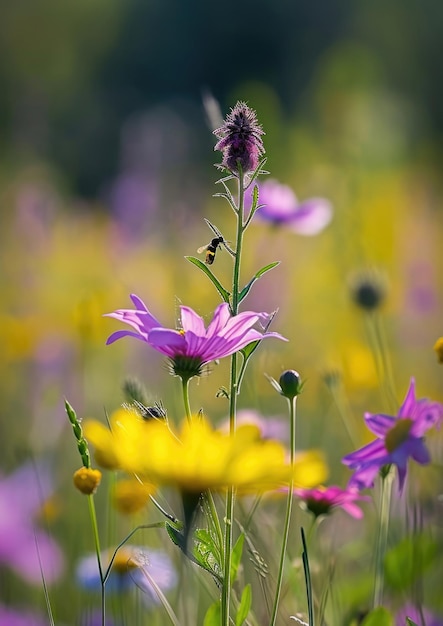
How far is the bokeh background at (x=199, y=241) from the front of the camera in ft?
5.42

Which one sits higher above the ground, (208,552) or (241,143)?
(241,143)

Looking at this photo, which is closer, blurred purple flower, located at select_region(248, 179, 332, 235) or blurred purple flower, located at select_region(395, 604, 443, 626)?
blurred purple flower, located at select_region(395, 604, 443, 626)

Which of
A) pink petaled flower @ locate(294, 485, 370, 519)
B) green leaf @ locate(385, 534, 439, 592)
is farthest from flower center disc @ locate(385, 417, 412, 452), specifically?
green leaf @ locate(385, 534, 439, 592)

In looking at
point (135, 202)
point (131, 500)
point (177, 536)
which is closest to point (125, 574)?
point (131, 500)

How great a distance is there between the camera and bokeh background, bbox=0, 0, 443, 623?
5.42 ft

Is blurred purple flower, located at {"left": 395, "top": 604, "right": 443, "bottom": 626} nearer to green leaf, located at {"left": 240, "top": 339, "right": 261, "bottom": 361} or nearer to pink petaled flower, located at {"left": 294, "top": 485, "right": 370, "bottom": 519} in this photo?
pink petaled flower, located at {"left": 294, "top": 485, "right": 370, "bottom": 519}

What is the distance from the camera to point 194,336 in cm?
62

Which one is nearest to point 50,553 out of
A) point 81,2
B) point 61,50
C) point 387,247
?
point 387,247

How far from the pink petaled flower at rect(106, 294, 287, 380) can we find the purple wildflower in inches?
3.6

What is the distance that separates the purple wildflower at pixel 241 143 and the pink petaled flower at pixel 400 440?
0.18 metres

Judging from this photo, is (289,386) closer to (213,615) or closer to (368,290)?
(213,615)

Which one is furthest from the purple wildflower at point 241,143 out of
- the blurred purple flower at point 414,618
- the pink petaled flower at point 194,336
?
the blurred purple flower at point 414,618

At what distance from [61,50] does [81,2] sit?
1.22 meters

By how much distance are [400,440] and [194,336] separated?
0.16 m
